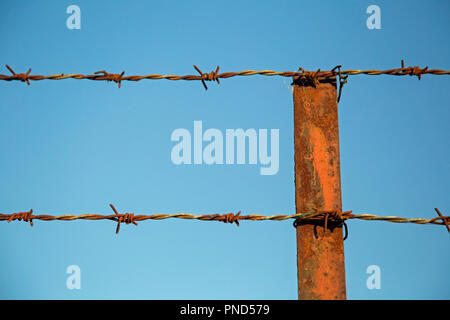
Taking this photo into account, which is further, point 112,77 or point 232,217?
point 112,77

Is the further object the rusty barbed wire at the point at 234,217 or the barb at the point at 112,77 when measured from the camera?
the barb at the point at 112,77

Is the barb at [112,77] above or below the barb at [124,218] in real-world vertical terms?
above

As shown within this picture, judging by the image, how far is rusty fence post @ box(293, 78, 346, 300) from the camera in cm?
243

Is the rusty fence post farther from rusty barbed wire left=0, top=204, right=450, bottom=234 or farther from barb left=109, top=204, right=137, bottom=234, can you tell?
barb left=109, top=204, right=137, bottom=234

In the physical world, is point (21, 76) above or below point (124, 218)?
above

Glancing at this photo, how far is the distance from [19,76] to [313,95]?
6.00 feet

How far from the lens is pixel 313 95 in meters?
2.59

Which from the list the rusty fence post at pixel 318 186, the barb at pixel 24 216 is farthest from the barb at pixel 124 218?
the rusty fence post at pixel 318 186

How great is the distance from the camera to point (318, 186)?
2508 mm

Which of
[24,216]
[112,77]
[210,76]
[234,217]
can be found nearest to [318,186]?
[234,217]

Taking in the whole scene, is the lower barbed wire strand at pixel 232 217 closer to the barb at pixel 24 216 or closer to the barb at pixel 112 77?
the barb at pixel 24 216

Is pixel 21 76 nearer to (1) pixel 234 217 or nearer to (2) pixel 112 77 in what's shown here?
(2) pixel 112 77

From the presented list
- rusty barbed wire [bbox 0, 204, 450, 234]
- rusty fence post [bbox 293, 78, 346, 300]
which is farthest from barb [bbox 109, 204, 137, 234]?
rusty fence post [bbox 293, 78, 346, 300]

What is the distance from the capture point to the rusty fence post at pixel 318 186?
7.97ft
